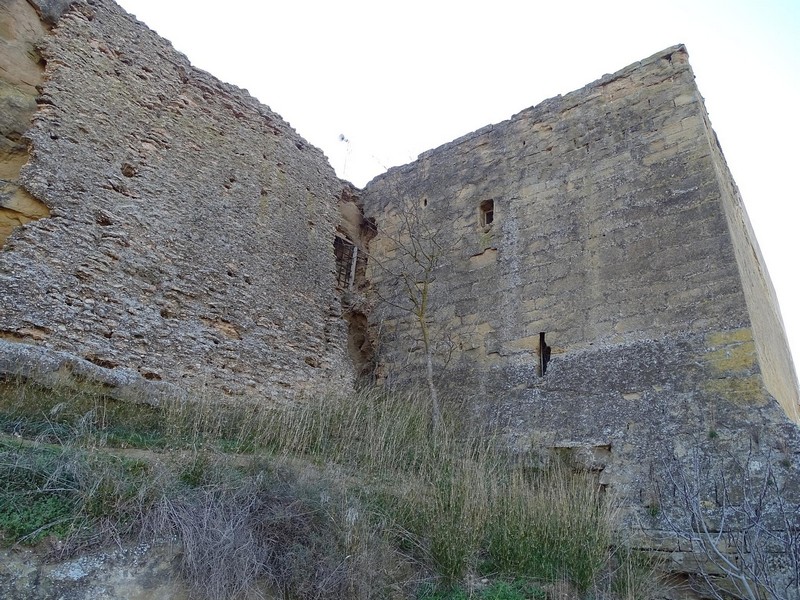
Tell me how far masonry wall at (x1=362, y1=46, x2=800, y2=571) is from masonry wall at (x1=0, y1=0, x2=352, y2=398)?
57.4 inches

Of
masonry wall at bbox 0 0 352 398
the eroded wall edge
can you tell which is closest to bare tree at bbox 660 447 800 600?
the eroded wall edge

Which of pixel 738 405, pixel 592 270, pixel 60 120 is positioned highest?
pixel 60 120

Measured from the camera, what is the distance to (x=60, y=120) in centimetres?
568

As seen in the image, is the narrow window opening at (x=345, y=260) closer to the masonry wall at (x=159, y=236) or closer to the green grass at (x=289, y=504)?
the masonry wall at (x=159, y=236)

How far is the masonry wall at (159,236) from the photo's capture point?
5148 mm

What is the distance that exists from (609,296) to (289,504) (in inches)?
147

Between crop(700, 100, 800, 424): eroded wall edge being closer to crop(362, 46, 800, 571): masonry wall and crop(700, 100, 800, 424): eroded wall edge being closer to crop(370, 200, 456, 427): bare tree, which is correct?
crop(362, 46, 800, 571): masonry wall

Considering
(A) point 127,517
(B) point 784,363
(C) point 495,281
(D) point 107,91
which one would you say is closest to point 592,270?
(C) point 495,281

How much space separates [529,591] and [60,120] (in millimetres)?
5591

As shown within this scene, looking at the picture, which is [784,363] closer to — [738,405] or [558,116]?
[738,405]

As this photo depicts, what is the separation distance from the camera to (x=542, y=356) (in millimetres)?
6312

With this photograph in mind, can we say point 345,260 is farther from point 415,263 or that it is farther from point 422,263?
point 422,263

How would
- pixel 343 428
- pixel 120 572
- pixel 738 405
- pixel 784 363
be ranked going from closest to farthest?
pixel 120 572, pixel 738 405, pixel 343 428, pixel 784 363

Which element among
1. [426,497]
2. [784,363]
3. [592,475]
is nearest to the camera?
[426,497]
